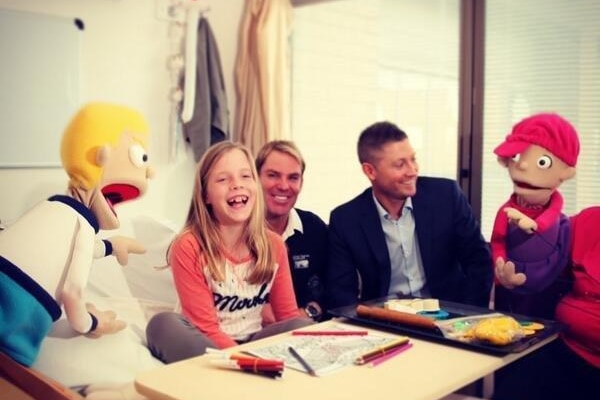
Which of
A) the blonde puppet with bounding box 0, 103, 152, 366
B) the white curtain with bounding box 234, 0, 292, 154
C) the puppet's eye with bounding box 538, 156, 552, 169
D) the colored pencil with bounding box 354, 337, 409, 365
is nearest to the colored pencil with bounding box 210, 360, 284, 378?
the colored pencil with bounding box 354, 337, 409, 365

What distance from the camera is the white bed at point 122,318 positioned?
63.9 inches

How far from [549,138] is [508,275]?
1.40 ft

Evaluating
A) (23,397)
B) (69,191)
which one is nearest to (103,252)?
(69,191)

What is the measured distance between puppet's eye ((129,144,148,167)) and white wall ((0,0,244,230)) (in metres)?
1.17

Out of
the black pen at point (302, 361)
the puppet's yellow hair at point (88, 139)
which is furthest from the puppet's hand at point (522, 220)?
the puppet's yellow hair at point (88, 139)

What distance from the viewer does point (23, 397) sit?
1511mm

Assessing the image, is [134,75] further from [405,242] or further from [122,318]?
[405,242]

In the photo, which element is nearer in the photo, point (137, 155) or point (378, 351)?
point (378, 351)

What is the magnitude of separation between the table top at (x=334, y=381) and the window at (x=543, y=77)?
1.55 m

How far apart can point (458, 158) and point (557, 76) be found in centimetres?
53

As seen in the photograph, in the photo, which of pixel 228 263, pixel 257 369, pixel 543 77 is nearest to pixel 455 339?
pixel 257 369

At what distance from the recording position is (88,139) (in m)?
1.70

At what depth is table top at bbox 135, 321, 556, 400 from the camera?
3.69 feet

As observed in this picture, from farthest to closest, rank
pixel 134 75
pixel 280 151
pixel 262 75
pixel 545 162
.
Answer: pixel 262 75 < pixel 134 75 < pixel 280 151 < pixel 545 162
